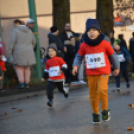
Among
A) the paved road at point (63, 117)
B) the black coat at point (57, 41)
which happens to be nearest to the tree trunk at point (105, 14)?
the black coat at point (57, 41)

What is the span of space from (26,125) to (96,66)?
1.54m

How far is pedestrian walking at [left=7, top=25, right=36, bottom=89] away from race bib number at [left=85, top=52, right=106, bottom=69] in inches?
213

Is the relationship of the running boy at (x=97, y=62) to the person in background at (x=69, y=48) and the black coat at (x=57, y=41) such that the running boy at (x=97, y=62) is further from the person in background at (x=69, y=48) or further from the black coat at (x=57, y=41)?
the person in background at (x=69, y=48)

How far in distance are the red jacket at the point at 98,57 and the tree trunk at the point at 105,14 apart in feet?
33.8

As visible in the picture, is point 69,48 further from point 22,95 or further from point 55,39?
point 22,95

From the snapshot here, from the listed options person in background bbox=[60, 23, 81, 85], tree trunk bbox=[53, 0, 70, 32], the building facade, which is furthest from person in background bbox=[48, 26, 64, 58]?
the building facade

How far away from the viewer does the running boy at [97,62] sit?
22.3 feet

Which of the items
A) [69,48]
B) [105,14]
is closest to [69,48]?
[69,48]

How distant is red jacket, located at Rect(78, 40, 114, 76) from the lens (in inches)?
269

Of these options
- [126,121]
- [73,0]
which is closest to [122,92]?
[126,121]

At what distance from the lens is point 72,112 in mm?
8242

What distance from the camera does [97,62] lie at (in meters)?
6.85

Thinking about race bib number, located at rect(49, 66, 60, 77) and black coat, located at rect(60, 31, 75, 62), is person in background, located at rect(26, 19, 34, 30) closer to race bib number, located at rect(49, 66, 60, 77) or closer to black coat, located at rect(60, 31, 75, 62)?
black coat, located at rect(60, 31, 75, 62)

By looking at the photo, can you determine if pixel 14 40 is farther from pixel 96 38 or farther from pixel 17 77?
pixel 96 38
